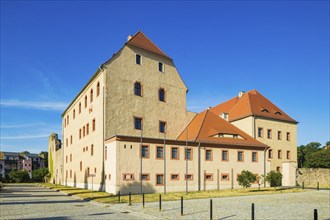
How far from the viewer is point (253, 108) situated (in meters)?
49.0

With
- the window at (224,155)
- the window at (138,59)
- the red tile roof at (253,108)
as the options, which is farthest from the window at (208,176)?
the red tile roof at (253,108)

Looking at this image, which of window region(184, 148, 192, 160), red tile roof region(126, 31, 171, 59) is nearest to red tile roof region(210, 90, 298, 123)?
red tile roof region(126, 31, 171, 59)

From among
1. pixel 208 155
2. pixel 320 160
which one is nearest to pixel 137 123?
pixel 208 155

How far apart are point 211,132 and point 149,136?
716 cm

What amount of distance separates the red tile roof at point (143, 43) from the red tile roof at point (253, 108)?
1569cm

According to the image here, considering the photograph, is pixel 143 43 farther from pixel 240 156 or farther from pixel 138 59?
pixel 240 156

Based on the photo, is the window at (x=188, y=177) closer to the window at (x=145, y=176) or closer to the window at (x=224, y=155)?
the window at (x=145, y=176)

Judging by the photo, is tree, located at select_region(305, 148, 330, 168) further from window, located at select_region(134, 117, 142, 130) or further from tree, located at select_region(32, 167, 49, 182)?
tree, located at select_region(32, 167, 49, 182)

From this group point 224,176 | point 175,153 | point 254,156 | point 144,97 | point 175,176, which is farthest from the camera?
point 254,156

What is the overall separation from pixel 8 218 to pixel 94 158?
74.2ft

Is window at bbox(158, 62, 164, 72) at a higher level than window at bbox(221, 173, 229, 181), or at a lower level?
higher

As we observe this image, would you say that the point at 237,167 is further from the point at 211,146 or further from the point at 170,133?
the point at 170,133

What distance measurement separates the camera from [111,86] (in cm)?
3612

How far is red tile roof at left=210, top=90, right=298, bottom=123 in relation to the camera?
161ft
